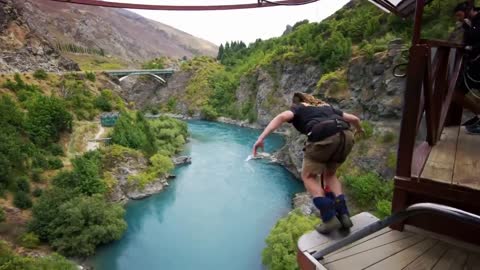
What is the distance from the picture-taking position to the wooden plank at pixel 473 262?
2168mm

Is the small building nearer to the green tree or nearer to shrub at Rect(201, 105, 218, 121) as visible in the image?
the green tree

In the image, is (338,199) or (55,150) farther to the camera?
(55,150)

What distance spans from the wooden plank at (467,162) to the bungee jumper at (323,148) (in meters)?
0.82

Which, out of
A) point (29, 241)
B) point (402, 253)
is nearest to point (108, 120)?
point (29, 241)

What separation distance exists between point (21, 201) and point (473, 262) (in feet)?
84.1

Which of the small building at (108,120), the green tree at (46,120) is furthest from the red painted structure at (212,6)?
the small building at (108,120)

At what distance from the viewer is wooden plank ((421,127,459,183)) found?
240 centimetres

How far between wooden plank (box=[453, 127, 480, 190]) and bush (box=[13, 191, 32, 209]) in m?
25.1

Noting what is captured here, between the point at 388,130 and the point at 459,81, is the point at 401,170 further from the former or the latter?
the point at 388,130

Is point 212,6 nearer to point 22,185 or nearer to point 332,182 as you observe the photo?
point 332,182

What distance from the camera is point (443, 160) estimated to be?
2.85 metres

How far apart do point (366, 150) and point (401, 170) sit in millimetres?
24686

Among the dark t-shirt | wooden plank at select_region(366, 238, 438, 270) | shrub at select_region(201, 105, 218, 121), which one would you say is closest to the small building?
shrub at select_region(201, 105, 218, 121)

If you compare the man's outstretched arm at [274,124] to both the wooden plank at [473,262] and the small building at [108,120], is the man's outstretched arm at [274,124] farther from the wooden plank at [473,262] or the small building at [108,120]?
the small building at [108,120]
